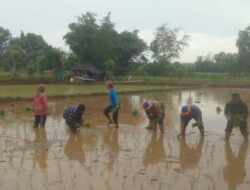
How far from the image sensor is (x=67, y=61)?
183 feet

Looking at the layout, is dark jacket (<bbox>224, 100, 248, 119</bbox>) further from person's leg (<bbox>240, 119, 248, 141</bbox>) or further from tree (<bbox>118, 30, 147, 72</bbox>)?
tree (<bbox>118, 30, 147, 72</bbox>)

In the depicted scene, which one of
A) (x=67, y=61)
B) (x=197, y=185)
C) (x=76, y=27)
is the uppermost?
(x=76, y=27)

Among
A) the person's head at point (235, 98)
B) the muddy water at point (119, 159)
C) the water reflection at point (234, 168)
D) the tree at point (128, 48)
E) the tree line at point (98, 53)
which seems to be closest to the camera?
the muddy water at point (119, 159)

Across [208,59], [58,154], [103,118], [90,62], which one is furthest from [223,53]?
[58,154]

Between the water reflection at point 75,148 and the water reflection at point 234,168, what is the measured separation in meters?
2.73

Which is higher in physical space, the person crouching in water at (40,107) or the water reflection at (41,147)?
the person crouching in water at (40,107)

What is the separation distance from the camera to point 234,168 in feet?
26.8

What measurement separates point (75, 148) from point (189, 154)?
255 cm

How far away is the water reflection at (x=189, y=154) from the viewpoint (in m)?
8.34

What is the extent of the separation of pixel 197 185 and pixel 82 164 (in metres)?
2.32

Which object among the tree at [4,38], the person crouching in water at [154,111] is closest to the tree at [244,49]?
the tree at [4,38]

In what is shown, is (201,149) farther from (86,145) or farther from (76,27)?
(76,27)

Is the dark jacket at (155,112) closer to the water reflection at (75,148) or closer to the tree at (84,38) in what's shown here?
the water reflection at (75,148)

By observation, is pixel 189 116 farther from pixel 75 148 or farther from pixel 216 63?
pixel 216 63
